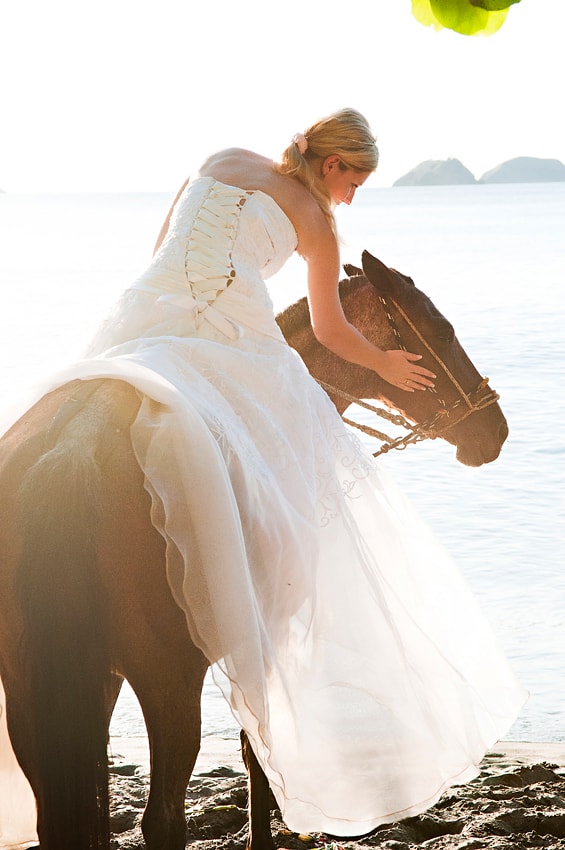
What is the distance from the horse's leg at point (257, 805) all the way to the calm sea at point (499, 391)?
1312mm

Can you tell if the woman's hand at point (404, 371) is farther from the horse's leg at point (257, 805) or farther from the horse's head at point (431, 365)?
the horse's leg at point (257, 805)

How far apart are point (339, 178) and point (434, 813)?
2.10 meters

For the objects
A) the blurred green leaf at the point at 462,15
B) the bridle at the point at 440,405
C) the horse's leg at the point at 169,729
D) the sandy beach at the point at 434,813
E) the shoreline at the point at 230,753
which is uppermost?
the blurred green leaf at the point at 462,15

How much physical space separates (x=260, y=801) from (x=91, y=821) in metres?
1.10

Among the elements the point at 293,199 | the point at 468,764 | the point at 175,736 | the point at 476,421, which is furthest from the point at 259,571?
the point at 476,421

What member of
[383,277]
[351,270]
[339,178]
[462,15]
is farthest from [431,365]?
[462,15]

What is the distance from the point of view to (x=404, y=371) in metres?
3.66

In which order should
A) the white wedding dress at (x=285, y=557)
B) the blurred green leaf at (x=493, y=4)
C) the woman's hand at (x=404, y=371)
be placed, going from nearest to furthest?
the blurred green leaf at (x=493, y=4), the white wedding dress at (x=285, y=557), the woman's hand at (x=404, y=371)

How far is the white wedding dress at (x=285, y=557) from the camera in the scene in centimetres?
230

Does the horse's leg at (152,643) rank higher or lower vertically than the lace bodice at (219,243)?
lower

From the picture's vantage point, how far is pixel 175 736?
2.27 metres

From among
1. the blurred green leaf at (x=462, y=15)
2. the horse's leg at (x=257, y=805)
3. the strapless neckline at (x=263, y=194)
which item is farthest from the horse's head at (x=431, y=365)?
the blurred green leaf at (x=462, y=15)

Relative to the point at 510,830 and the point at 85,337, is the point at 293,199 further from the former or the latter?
the point at 510,830

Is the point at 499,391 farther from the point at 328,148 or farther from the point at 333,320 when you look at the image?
the point at 328,148
